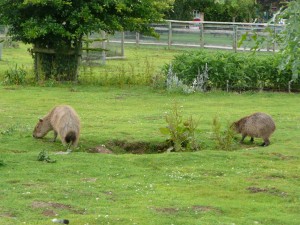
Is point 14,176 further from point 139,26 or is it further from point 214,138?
point 139,26

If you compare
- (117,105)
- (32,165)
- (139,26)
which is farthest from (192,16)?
(32,165)

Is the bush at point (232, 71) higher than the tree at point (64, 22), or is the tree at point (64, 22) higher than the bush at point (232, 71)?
the tree at point (64, 22)

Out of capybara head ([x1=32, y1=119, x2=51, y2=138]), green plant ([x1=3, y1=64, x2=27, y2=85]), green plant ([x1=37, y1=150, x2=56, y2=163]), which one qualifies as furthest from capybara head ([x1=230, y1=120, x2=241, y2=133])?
green plant ([x1=3, y1=64, x2=27, y2=85])

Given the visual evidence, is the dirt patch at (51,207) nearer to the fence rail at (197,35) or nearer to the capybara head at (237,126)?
the capybara head at (237,126)

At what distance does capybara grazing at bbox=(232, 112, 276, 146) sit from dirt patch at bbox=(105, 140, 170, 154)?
1.64 m

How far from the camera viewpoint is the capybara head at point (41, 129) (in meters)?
14.6

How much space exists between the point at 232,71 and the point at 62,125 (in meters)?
9.46

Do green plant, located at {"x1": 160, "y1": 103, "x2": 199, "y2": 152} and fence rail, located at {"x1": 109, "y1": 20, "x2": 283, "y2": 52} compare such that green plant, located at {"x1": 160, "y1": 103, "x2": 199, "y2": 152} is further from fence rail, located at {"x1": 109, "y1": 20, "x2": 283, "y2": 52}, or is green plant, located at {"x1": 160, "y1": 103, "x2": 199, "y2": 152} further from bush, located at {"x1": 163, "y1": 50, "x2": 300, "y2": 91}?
fence rail, located at {"x1": 109, "y1": 20, "x2": 283, "y2": 52}

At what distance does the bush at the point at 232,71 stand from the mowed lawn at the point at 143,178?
392 centimetres

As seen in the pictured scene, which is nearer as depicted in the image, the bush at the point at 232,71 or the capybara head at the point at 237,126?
the capybara head at the point at 237,126

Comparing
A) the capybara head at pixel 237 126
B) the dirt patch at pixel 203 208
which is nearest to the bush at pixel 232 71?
the capybara head at pixel 237 126

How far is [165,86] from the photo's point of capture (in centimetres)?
2273

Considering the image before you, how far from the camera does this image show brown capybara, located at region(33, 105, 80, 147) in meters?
13.4

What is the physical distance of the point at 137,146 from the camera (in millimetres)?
14297
